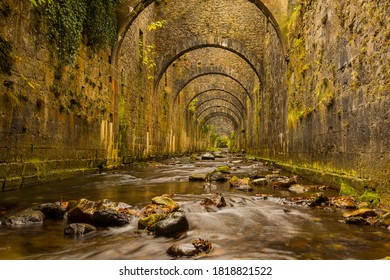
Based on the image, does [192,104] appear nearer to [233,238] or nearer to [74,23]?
[74,23]

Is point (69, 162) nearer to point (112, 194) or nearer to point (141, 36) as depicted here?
point (112, 194)

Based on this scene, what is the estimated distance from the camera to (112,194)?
4957mm

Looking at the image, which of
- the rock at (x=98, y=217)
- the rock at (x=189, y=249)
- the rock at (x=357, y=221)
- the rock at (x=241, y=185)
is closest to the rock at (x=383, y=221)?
the rock at (x=357, y=221)

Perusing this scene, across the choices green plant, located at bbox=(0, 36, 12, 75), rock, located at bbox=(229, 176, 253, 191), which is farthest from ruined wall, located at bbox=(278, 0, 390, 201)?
green plant, located at bbox=(0, 36, 12, 75)

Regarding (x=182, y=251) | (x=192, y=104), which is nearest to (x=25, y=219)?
(x=182, y=251)

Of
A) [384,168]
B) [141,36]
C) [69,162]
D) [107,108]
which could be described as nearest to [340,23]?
[384,168]

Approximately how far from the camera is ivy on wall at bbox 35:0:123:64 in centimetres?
584

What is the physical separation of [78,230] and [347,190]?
3.74 meters

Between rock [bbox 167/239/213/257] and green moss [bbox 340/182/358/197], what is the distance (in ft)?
9.52

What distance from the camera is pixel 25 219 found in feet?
9.86

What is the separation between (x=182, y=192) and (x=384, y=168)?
3029mm

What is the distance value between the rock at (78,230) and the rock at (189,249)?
0.94 metres

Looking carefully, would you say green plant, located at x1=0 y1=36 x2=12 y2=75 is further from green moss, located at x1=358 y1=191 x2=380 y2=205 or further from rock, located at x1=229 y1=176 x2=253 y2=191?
green moss, located at x1=358 y1=191 x2=380 y2=205

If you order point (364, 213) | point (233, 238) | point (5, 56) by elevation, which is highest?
point (5, 56)
